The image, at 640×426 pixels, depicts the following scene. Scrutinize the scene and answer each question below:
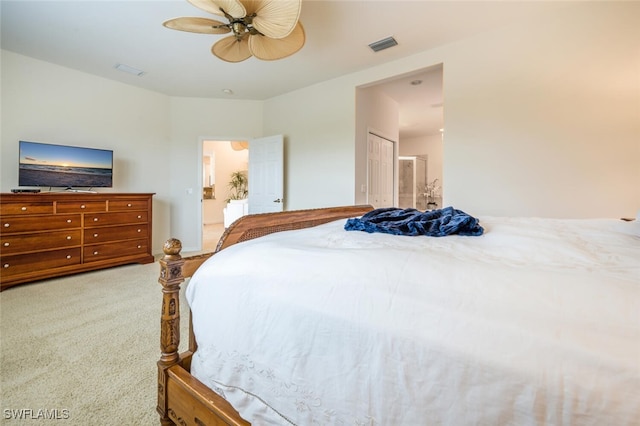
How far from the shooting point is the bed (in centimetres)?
51

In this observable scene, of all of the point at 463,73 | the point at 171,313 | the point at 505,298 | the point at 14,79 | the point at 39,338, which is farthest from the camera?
the point at 14,79

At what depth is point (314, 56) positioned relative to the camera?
3.46 metres

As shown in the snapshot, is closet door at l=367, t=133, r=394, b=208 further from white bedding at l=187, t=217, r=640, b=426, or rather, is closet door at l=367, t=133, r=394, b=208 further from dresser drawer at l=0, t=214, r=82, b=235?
dresser drawer at l=0, t=214, r=82, b=235

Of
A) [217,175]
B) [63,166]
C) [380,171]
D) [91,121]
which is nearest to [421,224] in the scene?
[380,171]

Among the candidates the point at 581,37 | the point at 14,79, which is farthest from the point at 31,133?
the point at 581,37

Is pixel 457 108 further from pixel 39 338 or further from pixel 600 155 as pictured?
pixel 39 338

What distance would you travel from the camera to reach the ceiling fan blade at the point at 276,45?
2445 millimetres

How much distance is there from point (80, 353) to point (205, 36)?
3.15 metres

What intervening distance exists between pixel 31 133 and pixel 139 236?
178cm

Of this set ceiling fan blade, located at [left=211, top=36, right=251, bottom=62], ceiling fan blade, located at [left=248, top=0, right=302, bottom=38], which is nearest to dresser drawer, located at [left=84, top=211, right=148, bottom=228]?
ceiling fan blade, located at [left=211, top=36, right=251, bottom=62]

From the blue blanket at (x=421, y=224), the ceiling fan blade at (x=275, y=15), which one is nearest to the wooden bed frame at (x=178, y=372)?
the blue blanket at (x=421, y=224)

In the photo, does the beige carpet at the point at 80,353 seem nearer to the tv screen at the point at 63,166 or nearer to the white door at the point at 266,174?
the tv screen at the point at 63,166

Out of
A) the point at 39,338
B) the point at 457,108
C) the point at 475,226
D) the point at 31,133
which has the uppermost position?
the point at 457,108

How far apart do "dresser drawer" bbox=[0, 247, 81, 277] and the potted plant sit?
495 centimetres
